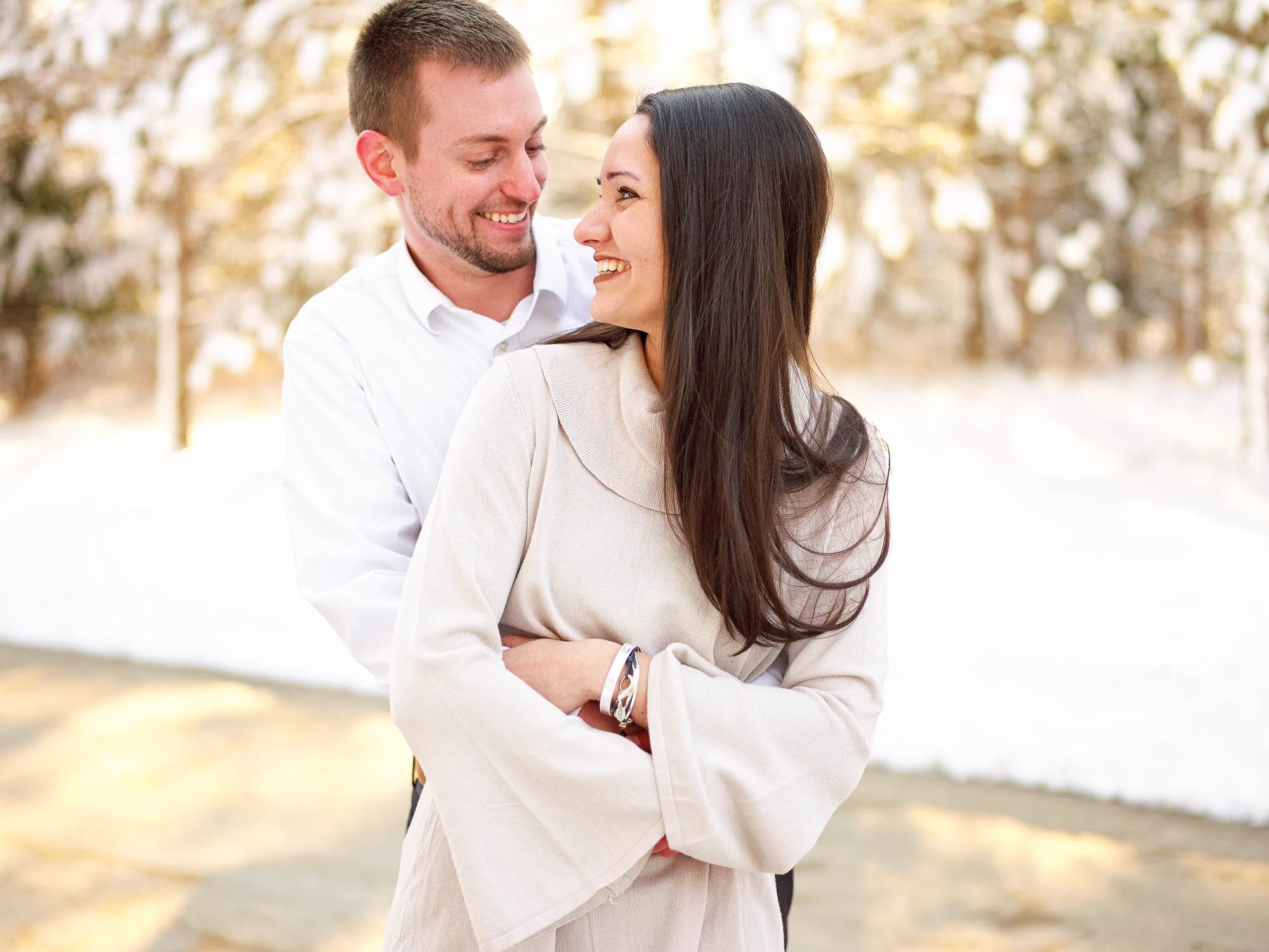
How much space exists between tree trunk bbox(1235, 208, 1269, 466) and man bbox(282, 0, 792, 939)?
3487 mm

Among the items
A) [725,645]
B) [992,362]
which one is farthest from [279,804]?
[992,362]

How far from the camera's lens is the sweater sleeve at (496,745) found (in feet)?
3.34

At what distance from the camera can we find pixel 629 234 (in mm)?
1098

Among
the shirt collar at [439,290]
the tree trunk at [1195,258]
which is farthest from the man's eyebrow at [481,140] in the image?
the tree trunk at [1195,258]

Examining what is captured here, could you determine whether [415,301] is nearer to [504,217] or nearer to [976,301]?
[504,217]

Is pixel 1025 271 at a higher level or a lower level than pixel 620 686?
higher

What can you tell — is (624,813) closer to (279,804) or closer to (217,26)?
(279,804)

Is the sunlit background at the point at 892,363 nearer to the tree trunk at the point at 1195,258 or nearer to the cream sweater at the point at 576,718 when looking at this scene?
the tree trunk at the point at 1195,258

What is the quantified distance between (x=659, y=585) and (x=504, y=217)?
57cm

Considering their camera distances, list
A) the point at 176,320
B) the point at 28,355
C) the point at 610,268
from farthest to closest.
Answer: the point at 28,355, the point at 176,320, the point at 610,268

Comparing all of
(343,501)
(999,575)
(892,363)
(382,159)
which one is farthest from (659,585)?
Answer: (892,363)

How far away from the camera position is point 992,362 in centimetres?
708

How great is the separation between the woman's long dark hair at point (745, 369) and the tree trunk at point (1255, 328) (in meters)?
3.61

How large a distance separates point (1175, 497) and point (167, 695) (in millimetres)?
3525
